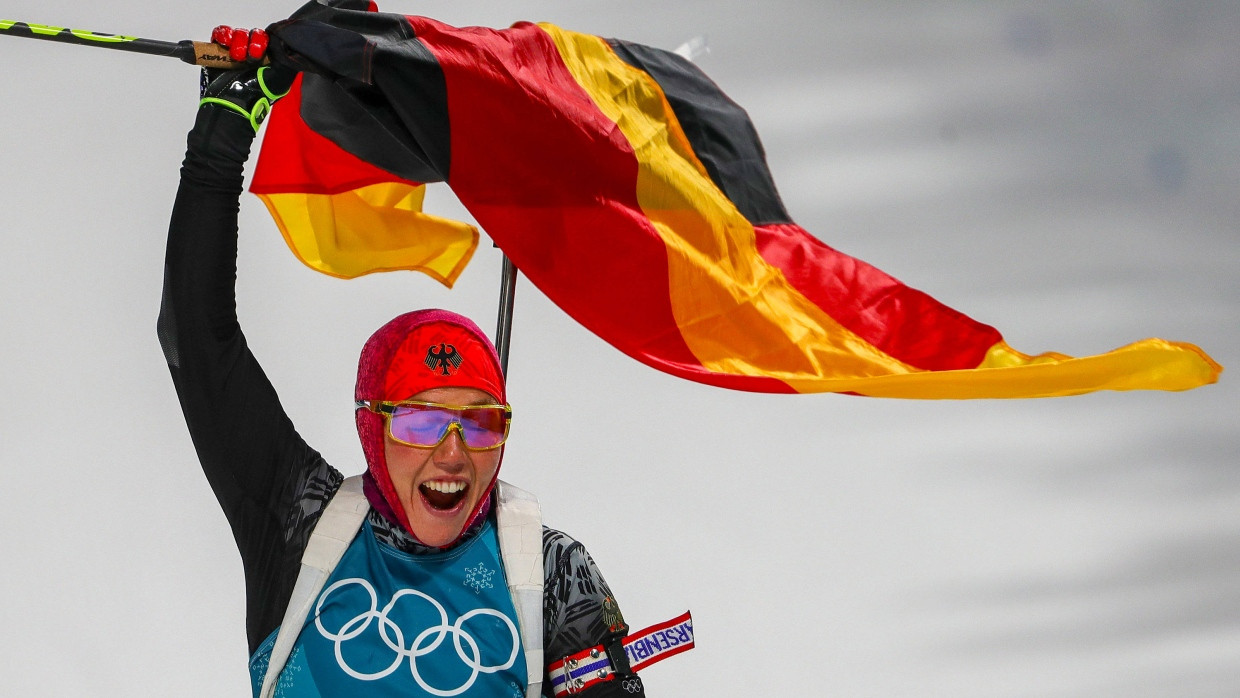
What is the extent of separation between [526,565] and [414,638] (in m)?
0.16

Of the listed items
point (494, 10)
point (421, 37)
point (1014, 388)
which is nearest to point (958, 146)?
point (494, 10)

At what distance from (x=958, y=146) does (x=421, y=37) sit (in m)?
2.39

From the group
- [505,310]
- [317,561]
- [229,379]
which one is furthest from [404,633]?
[505,310]

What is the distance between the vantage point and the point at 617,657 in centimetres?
177

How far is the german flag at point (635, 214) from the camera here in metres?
1.87

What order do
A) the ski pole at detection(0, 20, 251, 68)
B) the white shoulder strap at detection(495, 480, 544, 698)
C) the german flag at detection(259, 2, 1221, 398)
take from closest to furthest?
the ski pole at detection(0, 20, 251, 68) < the white shoulder strap at detection(495, 480, 544, 698) < the german flag at detection(259, 2, 1221, 398)

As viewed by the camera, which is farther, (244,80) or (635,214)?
(635,214)

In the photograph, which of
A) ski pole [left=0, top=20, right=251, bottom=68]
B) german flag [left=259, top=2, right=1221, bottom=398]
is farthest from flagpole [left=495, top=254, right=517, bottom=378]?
ski pole [left=0, top=20, right=251, bottom=68]

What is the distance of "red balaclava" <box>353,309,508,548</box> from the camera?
5.70 feet

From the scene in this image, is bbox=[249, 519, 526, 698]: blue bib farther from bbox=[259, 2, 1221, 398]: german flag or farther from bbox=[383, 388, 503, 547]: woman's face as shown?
bbox=[259, 2, 1221, 398]: german flag

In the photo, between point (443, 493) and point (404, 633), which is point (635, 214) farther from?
point (404, 633)

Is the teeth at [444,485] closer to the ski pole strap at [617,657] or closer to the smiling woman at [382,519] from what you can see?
the smiling woman at [382,519]

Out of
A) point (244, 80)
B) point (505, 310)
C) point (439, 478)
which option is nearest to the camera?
point (244, 80)

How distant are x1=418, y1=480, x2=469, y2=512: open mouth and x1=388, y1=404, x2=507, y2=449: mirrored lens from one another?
5 cm
